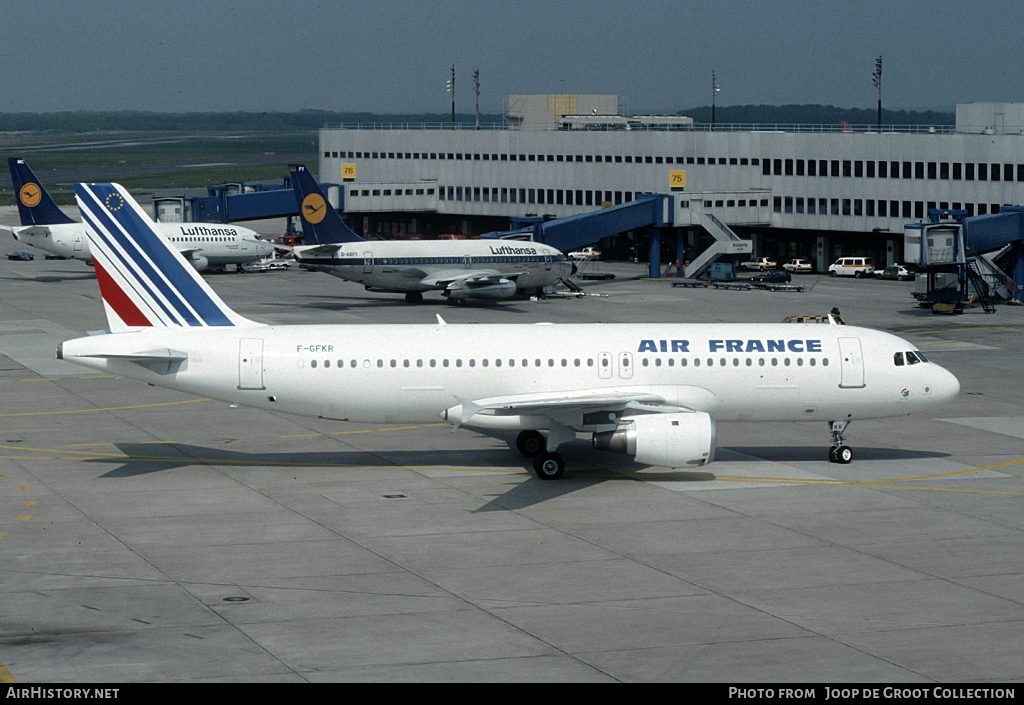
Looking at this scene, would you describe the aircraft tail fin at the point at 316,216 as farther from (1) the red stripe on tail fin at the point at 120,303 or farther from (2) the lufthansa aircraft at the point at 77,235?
(1) the red stripe on tail fin at the point at 120,303

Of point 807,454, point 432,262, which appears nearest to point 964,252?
point 432,262

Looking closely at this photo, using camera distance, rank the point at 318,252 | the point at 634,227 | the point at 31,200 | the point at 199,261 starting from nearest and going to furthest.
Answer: the point at 318,252, the point at 31,200, the point at 634,227, the point at 199,261

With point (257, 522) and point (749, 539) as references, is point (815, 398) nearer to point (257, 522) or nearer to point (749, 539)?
point (749, 539)

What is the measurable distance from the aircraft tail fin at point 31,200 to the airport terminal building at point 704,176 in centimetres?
3309

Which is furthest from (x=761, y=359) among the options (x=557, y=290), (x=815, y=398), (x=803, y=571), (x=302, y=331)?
(x=557, y=290)

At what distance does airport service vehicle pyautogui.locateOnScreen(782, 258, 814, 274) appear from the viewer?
117500mm

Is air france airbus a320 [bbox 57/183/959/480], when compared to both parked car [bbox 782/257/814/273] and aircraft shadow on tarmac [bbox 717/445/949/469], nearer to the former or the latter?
aircraft shadow on tarmac [bbox 717/445/949/469]

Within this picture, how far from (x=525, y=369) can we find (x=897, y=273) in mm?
77169

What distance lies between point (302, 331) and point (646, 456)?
40.1 feet

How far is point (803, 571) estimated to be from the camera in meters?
30.8

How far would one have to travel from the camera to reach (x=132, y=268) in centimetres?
4144

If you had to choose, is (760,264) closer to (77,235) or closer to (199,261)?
(199,261)

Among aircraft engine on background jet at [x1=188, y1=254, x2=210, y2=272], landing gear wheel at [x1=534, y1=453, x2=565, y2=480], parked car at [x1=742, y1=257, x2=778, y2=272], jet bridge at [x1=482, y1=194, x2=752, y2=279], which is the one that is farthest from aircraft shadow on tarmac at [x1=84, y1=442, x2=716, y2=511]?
parked car at [x1=742, y1=257, x2=778, y2=272]

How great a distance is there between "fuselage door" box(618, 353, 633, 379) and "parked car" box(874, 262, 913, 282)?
75.4 m
